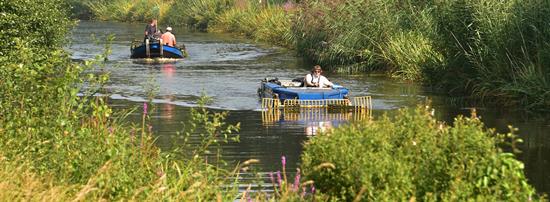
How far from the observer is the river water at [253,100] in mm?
18141

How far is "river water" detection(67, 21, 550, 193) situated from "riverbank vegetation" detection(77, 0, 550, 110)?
61 cm

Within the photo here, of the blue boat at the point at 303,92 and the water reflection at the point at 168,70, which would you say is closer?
the blue boat at the point at 303,92

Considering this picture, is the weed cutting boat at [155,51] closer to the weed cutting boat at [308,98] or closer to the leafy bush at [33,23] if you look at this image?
the leafy bush at [33,23]

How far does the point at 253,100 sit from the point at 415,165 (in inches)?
706

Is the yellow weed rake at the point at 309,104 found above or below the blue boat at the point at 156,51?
below

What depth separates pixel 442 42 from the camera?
27.8 meters

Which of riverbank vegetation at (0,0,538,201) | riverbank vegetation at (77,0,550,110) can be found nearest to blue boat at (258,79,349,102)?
riverbank vegetation at (77,0,550,110)

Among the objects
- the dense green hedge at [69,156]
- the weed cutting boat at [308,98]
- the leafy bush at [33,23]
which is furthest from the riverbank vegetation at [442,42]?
the dense green hedge at [69,156]

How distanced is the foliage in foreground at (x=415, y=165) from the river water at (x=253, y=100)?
1091 mm

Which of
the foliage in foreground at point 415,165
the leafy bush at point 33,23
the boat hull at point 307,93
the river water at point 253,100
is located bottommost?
the river water at point 253,100

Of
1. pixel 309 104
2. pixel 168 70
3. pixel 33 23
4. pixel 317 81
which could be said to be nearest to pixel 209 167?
pixel 309 104

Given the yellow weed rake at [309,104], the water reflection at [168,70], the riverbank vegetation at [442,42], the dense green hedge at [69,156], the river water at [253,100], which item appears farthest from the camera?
the water reflection at [168,70]

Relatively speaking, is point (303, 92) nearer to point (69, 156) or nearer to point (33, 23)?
point (33, 23)

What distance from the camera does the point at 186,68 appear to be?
3631 centimetres
